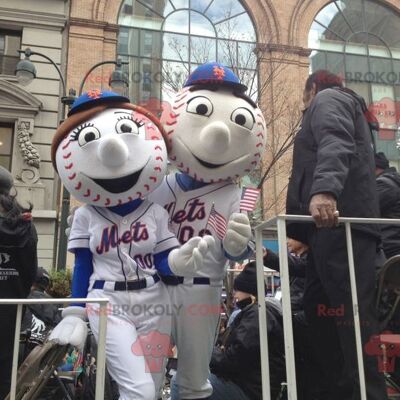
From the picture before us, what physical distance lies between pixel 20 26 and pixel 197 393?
502 inches

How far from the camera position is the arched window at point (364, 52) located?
51.1 feet

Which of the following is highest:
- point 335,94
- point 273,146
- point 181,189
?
point 273,146

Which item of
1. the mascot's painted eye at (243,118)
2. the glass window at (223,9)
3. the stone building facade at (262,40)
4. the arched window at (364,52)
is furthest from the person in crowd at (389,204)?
the arched window at (364,52)

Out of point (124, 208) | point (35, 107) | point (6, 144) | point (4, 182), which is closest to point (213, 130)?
point (124, 208)

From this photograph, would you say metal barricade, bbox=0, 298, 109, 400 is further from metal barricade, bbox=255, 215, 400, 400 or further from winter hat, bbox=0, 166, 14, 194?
winter hat, bbox=0, 166, 14, 194

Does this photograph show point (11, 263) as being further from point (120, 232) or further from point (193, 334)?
point (193, 334)

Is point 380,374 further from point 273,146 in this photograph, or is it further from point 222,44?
point 222,44

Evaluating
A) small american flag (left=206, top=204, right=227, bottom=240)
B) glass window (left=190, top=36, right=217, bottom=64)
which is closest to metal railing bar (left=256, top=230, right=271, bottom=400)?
small american flag (left=206, top=204, right=227, bottom=240)

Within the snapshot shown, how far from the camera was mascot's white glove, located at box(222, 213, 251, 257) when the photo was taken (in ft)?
8.76

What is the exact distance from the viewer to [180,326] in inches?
111

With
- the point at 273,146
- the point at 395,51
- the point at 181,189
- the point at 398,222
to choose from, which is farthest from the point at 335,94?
the point at 395,51

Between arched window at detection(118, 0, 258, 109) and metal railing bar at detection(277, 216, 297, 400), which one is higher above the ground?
arched window at detection(118, 0, 258, 109)

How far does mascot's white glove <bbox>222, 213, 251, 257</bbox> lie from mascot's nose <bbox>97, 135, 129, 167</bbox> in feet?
2.35

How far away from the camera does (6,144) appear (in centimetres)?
1246
